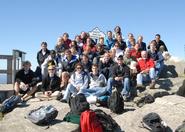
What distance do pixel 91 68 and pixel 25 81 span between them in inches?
105

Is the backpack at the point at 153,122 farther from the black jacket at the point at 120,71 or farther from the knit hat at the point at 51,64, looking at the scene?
the knit hat at the point at 51,64

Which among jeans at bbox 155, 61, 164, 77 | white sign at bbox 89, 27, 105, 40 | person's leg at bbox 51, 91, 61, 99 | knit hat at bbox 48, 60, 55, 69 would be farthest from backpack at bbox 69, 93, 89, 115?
white sign at bbox 89, 27, 105, 40

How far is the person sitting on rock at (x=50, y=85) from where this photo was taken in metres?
16.4

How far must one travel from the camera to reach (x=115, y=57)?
60.0ft

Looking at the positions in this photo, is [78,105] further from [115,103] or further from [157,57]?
[157,57]

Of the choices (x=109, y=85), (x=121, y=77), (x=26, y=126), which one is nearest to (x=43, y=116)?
(x=26, y=126)

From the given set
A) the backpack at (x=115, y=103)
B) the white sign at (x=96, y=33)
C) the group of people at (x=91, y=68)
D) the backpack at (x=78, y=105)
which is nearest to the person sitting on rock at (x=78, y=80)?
the group of people at (x=91, y=68)

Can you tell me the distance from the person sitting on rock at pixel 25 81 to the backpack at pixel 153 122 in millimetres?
5136

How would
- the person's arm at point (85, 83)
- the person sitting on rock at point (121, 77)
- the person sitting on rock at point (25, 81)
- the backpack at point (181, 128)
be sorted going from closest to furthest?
the backpack at point (181, 128), the person's arm at point (85, 83), the person sitting on rock at point (121, 77), the person sitting on rock at point (25, 81)

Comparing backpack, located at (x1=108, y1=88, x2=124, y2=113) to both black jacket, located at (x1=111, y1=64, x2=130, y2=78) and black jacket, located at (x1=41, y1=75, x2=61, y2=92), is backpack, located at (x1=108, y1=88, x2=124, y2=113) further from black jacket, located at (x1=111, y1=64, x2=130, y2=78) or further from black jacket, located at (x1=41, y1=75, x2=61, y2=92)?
black jacket, located at (x1=41, y1=75, x2=61, y2=92)

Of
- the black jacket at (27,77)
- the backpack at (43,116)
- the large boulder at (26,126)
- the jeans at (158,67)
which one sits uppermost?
the jeans at (158,67)

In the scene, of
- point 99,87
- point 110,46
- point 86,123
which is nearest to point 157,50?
point 110,46

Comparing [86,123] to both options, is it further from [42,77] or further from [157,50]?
[157,50]

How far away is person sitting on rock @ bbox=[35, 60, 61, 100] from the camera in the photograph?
53.8 ft
